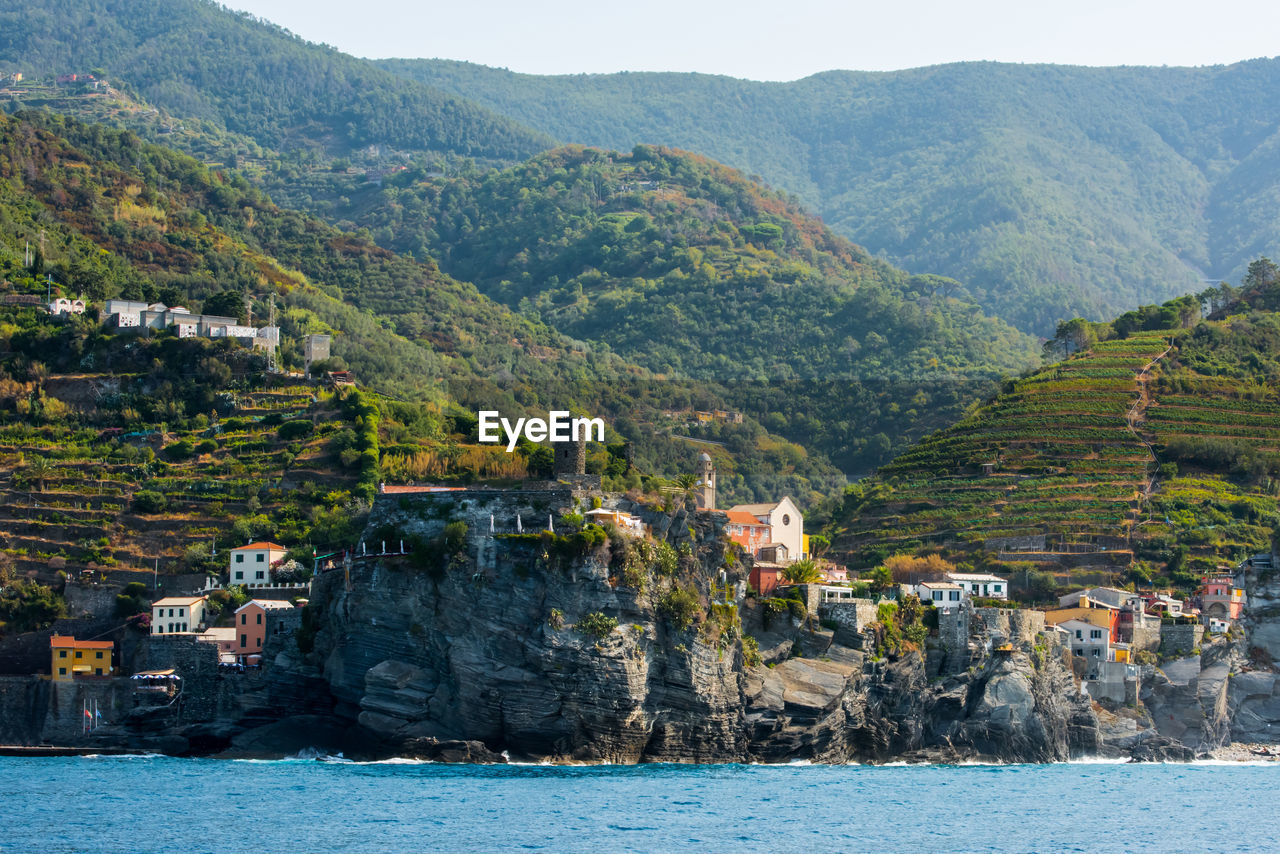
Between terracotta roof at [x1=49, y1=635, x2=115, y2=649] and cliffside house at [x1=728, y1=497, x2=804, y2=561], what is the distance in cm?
3430

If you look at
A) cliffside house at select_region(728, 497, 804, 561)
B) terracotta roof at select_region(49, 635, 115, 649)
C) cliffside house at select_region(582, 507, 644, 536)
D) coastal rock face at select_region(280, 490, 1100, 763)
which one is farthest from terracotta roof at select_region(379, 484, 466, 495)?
cliffside house at select_region(728, 497, 804, 561)

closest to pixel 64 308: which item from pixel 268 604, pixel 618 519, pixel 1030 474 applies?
pixel 268 604

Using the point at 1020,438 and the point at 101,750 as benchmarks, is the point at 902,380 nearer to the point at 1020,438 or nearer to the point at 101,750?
the point at 1020,438

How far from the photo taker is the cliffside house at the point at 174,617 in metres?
86.6

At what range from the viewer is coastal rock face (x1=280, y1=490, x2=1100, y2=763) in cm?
7669

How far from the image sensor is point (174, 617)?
3420 inches

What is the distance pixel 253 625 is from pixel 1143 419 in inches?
2522

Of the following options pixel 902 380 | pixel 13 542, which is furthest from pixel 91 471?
pixel 902 380

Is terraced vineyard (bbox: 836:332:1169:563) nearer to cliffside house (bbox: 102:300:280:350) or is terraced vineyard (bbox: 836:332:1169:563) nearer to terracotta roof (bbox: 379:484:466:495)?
terracotta roof (bbox: 379:484:466:495)

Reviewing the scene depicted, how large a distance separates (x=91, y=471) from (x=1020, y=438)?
5910 cm

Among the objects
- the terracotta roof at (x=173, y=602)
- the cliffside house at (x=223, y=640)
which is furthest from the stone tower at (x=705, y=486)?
the terracotta roof at (x=173, y=602)

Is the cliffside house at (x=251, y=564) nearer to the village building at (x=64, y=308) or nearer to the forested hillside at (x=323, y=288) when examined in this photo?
the forested hillside at (x=323, y=288)

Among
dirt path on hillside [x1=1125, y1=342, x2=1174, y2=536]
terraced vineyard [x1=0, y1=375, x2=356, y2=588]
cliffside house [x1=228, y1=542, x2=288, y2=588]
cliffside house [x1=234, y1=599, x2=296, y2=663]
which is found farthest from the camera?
dirt path on hillside [x1=1125, y1=342, x2=1174, y2=536]

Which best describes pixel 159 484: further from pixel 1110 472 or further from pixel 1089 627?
pixel 1110 472
